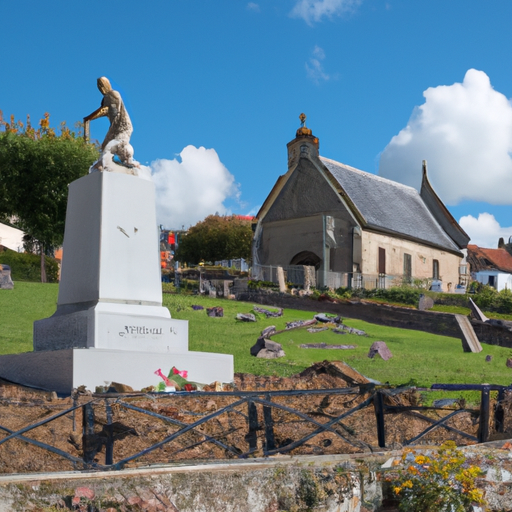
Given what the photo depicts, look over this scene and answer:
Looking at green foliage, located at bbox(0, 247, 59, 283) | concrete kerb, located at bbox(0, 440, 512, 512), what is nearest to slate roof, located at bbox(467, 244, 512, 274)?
green foliage, located at bbox(0, 247, 59, 283)

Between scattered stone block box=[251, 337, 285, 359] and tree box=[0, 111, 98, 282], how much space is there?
22.6 metres

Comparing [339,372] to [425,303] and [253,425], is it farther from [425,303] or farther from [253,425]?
[425,303]

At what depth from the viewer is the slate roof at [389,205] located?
34.6 meters

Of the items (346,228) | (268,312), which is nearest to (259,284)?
(268,312)

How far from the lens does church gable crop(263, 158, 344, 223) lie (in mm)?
34500

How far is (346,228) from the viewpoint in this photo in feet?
109

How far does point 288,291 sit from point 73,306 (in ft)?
60.9

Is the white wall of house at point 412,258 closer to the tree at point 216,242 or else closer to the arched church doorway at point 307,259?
the arched church doorway at point 307,259

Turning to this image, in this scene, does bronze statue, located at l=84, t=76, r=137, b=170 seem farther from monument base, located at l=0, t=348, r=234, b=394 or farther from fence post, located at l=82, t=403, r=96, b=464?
fence post, located at l=82, t=403, r=96, b=464

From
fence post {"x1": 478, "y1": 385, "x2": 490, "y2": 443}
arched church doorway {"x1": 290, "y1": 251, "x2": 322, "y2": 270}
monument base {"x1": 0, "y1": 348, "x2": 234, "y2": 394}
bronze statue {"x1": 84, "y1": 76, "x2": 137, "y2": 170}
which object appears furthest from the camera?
arched church doorway {"x1": 290, "y1": 251, "x2": 322, "y2": 270}

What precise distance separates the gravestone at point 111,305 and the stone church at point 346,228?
22794 millimetres

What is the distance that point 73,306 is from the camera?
9602 mm

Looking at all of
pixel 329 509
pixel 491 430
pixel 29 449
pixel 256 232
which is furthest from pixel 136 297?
pixel 256 232

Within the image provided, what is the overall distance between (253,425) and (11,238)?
44.3 m
